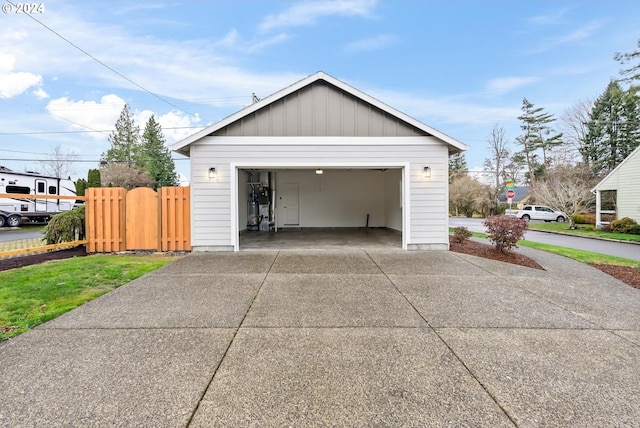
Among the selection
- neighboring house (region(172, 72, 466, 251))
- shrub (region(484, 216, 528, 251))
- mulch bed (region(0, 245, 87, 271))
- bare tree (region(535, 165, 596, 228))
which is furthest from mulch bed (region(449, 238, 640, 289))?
bare tree (region(535, 165, 596, 228))

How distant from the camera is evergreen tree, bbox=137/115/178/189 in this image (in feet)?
116

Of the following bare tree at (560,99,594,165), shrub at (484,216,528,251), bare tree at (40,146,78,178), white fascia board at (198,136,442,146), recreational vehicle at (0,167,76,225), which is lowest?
shrub at (484,216,528,251)

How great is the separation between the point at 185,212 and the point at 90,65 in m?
11.0

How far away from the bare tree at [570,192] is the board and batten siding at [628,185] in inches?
97.5

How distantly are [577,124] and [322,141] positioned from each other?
108 ft

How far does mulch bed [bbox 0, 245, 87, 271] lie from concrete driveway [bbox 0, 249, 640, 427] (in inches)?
133

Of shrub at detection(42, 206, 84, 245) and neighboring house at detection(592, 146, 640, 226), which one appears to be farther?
neighboring house at detection(592, 146, 640, 226)

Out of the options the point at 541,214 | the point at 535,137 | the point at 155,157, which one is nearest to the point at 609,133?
the point at 535,137

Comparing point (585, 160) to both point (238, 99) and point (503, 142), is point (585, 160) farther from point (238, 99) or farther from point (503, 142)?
point (238, 99)

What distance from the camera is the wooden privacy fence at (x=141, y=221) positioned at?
7609 millimetres

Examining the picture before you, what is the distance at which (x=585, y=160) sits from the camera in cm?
2759

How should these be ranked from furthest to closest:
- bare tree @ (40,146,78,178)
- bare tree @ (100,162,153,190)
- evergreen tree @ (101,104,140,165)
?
1. evergreen tree @ (101,104,140,165)
2. bare tree @ (40,146,78,178)
3. bare tree @ (100,162,153,190)

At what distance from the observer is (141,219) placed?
770 cm

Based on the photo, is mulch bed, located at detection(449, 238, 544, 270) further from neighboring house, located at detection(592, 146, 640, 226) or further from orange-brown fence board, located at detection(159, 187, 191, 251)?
neighboring house, located at detection(592, 146, 640, 226)
